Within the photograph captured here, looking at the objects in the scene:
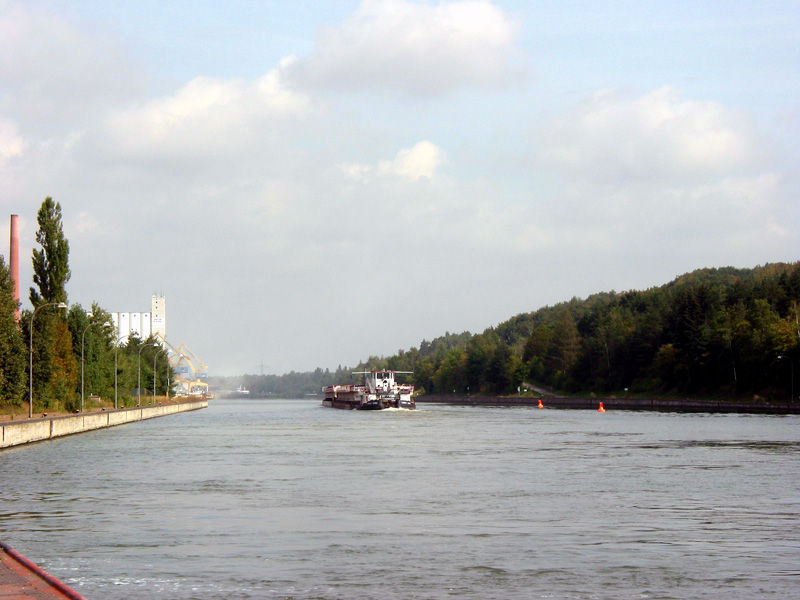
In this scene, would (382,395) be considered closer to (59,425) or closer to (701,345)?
(701,345)

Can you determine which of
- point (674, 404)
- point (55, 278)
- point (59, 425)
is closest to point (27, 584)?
point (59, 425)

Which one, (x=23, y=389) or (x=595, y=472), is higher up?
(x=23, y=389)

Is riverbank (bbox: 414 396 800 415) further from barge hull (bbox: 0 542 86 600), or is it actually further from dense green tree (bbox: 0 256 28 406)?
barge hull (bbox: 0 542 86 600)

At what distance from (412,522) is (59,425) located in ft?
163

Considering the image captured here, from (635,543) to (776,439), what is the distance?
42799 mm

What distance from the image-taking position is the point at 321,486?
3641 centimetres

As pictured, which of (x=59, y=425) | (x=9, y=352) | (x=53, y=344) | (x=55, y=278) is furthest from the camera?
(x=55, y=278)

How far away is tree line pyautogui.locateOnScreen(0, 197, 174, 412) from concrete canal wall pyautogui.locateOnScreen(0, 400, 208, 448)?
260 cm

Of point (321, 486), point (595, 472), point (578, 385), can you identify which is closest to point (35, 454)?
point (321, 486)

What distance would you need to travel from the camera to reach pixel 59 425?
69625 mm

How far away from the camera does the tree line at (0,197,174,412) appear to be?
65.7 metres

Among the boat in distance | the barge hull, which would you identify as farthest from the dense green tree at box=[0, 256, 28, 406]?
the boat in distance

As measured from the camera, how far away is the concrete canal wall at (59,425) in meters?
56.9

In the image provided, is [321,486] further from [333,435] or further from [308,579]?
[333,435]
